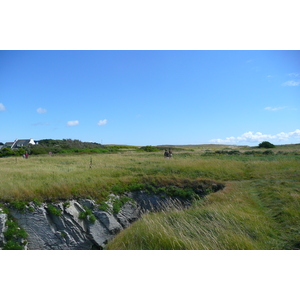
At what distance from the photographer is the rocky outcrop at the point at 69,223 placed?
35.6 feet

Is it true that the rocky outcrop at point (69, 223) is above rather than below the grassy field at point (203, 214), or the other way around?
below

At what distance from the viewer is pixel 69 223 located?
11.8 m

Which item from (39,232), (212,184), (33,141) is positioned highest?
(33,141)

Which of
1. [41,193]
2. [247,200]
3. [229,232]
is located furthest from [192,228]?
[41,193]

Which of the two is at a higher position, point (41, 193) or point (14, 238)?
point (41, 193)

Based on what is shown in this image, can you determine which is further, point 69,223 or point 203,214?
point 69,223

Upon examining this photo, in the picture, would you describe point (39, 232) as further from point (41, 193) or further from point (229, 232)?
point (229, 232)

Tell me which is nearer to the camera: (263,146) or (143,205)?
(143,205)

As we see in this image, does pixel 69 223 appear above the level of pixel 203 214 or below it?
below

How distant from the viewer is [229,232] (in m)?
6.44

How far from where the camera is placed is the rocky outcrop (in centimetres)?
1084

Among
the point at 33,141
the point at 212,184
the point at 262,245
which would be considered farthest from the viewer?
the point at 33,141

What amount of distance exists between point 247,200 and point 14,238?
37.6 ft

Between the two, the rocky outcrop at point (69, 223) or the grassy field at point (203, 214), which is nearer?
the grassy field at point (203, 214)
